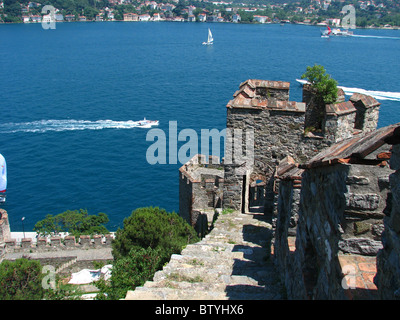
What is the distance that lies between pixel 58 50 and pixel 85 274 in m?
115

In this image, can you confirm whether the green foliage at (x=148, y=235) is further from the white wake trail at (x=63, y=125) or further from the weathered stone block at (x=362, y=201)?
the white wake trail at (x=63, y=125)

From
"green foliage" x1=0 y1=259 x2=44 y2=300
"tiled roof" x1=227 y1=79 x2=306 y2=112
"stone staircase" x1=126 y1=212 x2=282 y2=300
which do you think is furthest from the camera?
"green foliage" x1=0 y1=259 x2=44 y2=300

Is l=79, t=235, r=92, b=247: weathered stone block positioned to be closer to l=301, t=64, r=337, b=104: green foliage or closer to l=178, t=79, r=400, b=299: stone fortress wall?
l=178, t=79, r=400, b=299: stone fortress wall

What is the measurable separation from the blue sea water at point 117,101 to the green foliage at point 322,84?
28131 millimetres

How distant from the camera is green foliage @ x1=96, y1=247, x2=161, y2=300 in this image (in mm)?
11484

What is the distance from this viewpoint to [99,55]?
11419cm

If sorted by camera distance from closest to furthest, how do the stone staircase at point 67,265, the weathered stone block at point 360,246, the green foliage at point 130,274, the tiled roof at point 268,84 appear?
1. the weathered stone block at point 360,246
2. the green foliage at point 130,274
3. the tiled roof at point 268,84
4. the stone staircase at point 67,265

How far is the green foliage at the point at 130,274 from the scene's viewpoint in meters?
11.5

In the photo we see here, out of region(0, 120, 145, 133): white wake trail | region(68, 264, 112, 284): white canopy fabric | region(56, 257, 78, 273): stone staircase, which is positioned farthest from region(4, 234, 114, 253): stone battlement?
region(0, 120, 145, 133): white wake trail

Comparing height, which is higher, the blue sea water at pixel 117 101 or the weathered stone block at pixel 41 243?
the blue sea water at pixel 117 101

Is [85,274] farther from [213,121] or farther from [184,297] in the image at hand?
[213,121]

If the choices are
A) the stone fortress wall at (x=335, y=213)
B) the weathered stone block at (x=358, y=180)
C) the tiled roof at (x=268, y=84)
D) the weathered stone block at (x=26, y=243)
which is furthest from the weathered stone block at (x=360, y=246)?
the weathered stone block at (x=26, y=243)

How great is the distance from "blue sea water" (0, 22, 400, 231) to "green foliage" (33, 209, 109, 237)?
2.79 m
